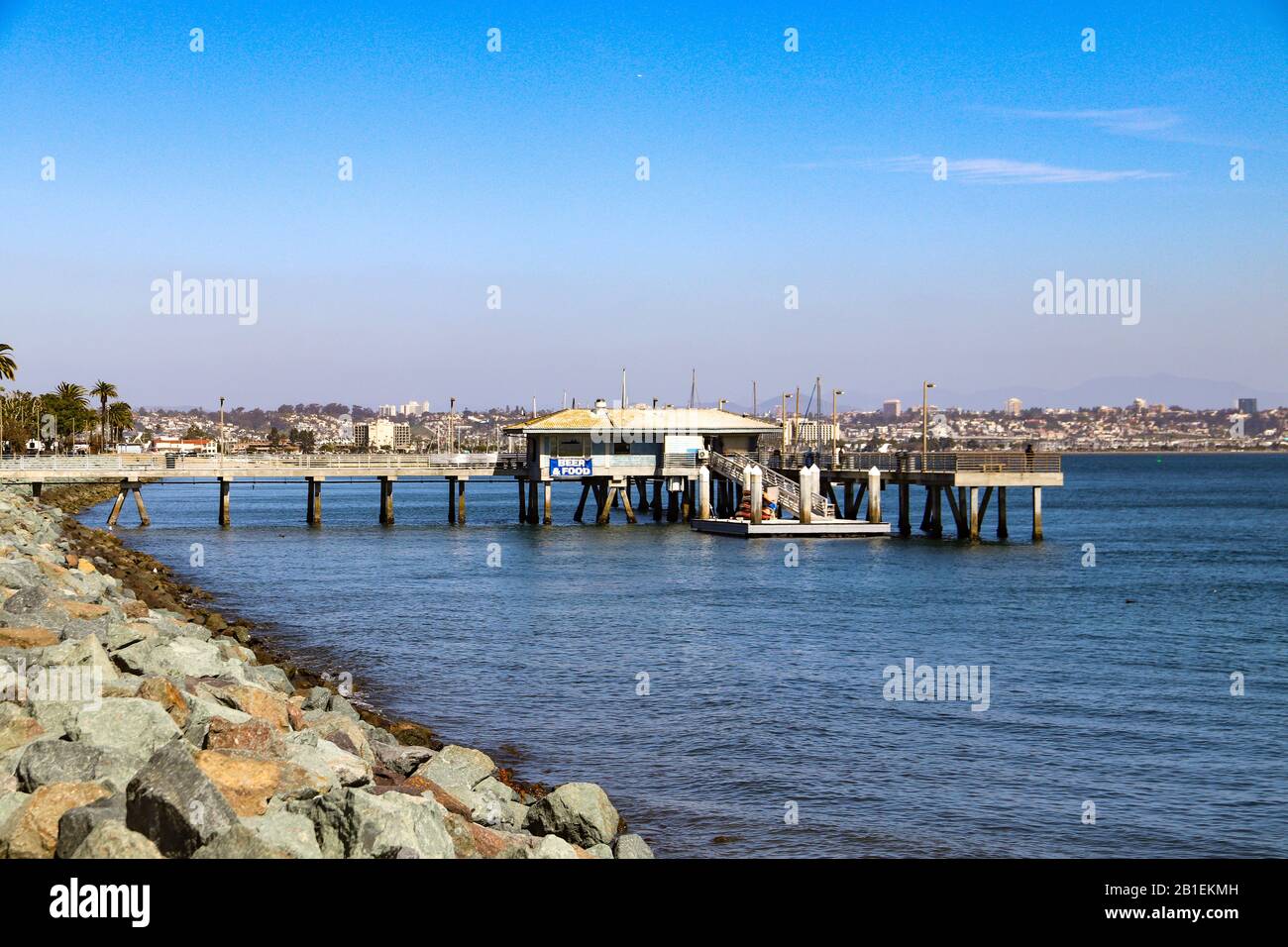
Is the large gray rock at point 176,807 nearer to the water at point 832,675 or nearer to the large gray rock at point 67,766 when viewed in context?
the large gray rock at point 67,766

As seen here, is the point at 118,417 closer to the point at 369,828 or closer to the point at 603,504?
the point at 603,504

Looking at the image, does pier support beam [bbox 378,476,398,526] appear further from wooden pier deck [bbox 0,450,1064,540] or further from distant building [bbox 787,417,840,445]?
distant building [bbox 787,417,840,445]

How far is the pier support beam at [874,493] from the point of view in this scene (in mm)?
56469

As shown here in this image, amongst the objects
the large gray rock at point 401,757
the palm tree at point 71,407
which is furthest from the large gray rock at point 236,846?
the palm tree at point 71,407

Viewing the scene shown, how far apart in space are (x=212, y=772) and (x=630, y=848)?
3.92 m

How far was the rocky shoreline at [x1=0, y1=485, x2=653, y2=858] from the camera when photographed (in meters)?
8.77

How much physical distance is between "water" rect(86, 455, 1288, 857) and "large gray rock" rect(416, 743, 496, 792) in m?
1.85

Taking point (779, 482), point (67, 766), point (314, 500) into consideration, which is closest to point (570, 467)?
point (779, 482)

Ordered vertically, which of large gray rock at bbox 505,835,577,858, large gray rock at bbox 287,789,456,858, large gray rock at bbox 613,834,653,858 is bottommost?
large gray rock at bbox 613,834,653,858

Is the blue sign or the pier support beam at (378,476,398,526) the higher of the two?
the blue sign

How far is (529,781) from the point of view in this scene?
16.7 m

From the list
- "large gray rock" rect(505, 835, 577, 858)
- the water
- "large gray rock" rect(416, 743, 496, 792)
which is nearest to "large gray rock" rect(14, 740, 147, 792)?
"large gray rock" rect(505, 835, 577, 858)

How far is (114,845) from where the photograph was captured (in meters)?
8.21
